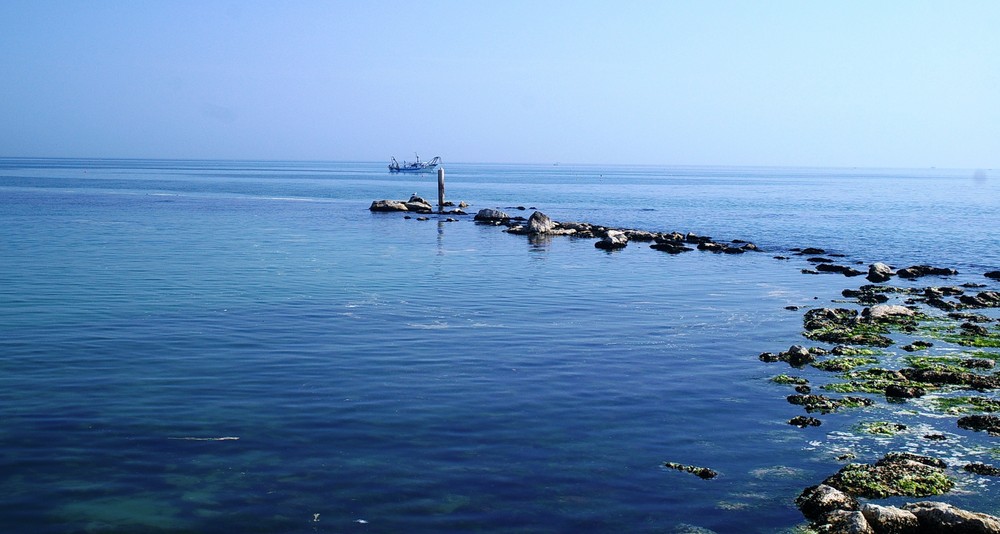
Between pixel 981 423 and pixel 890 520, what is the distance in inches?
244

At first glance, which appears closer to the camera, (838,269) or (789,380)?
(789,380)

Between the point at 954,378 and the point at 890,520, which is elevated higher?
the point at 890,520

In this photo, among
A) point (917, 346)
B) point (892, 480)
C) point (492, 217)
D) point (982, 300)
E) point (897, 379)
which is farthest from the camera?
point (492, 217)

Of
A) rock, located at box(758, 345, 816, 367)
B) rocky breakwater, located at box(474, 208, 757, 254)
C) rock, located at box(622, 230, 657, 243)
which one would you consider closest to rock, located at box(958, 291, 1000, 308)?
Result: rock, located at box(758, 345, 816, 367)

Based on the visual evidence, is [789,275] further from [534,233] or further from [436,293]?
[534,233]

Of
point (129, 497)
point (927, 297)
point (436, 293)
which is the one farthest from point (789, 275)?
point (129, 497)

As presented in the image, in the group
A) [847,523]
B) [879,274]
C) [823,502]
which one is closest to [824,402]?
[823,502]

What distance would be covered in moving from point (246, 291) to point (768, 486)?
21.1 metres

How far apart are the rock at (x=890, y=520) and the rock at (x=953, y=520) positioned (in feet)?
0.40

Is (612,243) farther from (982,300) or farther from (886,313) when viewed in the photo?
(886,313)

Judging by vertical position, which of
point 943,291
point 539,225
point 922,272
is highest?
point 539,225

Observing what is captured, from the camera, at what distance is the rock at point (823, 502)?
11.1m

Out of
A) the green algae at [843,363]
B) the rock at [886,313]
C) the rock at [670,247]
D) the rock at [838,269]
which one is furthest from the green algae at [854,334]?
the rock at [670,247]

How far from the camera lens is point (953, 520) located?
10.3m
